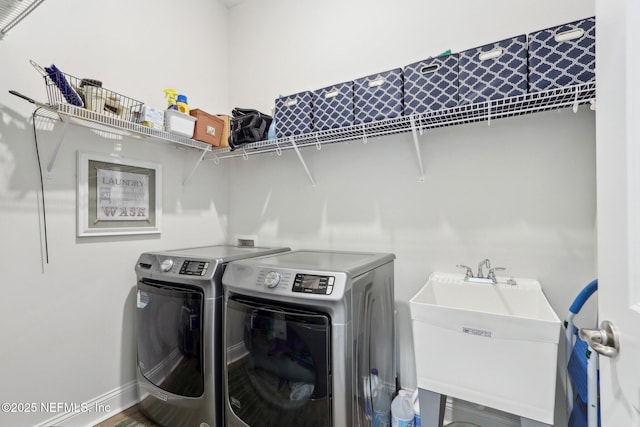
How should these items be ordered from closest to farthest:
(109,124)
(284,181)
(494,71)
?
(494,71)
(109,124)
(284,181)

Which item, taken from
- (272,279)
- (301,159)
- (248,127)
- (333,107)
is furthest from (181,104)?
(272,279)

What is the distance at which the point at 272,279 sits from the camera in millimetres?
1275

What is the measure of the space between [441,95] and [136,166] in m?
1.92

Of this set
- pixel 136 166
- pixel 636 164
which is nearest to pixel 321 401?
pixel 636 164

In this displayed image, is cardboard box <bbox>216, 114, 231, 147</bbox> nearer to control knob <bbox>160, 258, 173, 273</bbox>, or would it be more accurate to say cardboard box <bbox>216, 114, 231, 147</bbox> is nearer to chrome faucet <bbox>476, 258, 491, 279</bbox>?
control knob <bbox>160, 258, 173, 273</bbox>

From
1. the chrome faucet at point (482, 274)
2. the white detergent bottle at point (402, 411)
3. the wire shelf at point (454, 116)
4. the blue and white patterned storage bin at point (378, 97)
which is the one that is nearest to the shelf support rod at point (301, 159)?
the wire shelf at point (454, 116)

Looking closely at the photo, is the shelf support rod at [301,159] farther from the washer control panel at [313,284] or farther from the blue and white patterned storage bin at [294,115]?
the washer control panel at [313,284]

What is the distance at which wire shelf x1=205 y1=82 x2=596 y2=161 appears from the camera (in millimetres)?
1266

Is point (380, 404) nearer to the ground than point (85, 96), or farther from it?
nearer to the ground

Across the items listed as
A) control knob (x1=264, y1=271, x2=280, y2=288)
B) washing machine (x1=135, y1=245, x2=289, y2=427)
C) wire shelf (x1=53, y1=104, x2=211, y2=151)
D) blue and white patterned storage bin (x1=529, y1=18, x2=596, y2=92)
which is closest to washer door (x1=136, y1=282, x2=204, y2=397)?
washing machine (x1=135, y1=245, x2=289, y2=427)

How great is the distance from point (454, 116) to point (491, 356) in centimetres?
112

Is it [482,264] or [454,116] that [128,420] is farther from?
[454,116]

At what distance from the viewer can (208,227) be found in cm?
248

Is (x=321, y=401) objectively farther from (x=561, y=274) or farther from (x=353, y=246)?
(x=561, y=274)
